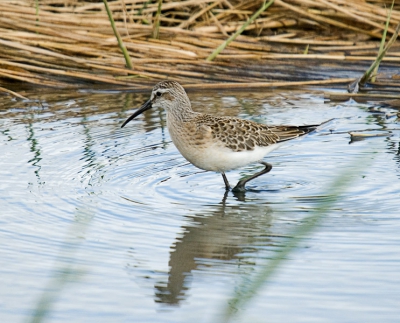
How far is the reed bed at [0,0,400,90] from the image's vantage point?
→ 9633 millimetres

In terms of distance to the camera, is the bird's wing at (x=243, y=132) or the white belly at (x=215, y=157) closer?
the white belly at (x=215, y=157)

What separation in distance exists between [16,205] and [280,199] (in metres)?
1.97

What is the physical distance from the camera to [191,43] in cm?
1008

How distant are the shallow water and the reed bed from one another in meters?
0.82

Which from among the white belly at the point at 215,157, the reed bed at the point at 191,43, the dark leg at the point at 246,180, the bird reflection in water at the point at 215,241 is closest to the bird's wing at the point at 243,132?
the white belly at the point at 215,157

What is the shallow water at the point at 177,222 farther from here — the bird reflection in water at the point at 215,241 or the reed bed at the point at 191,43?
the reed bed at the point at 191,43

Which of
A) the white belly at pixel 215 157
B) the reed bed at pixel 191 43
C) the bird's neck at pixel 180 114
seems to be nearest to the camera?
the white belly at pixel 215 157

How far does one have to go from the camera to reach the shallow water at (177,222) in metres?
4.23

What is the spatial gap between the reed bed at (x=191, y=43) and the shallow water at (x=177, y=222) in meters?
0.82

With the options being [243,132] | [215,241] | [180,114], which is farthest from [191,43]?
[215,241]

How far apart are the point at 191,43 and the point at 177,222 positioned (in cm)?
487

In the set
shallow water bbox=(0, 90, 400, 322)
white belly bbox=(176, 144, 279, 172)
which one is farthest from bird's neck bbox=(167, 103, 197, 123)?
shallow water bbox=(0, 90, 400, 322)

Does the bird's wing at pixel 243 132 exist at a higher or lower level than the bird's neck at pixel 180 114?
lower

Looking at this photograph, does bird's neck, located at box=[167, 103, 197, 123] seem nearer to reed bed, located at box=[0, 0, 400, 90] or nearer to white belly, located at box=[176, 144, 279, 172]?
white belly, located at box=[176, 144, 279, 172]
